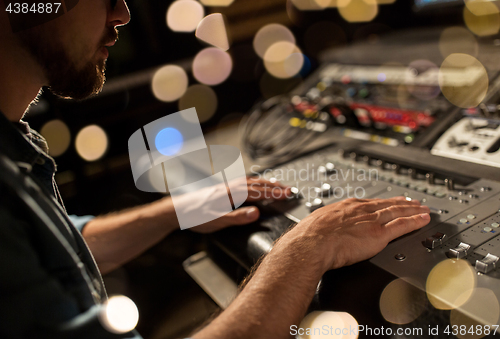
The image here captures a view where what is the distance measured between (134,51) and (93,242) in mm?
1137

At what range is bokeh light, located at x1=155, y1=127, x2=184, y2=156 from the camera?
1.28 m

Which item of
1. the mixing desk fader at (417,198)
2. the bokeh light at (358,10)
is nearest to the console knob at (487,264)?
the mixing desk fader at (417,198)

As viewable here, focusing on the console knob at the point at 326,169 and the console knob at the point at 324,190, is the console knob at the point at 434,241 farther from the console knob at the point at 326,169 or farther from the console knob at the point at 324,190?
the console knob at the point at 326,169

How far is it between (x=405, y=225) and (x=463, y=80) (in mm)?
662

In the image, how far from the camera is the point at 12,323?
41 cm


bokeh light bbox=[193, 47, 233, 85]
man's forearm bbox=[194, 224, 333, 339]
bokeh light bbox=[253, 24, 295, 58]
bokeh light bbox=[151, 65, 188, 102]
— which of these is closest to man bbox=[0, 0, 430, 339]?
man's forearm bbox=[194, 224, 333, 339]

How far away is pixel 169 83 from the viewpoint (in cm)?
180

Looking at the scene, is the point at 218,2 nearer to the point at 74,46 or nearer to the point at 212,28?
the point at 212,28

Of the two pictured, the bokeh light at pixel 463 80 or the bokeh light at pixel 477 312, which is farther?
the bokeh light at pixel 463 80

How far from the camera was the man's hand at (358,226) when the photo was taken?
0.63m

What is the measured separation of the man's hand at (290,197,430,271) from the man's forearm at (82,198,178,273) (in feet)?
1.58

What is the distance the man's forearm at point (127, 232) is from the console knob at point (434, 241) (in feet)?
2.19

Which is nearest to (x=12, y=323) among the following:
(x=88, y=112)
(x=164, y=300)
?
(x=164, y=300)

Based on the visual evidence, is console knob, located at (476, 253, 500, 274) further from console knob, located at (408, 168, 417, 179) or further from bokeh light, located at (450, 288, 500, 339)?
console knob, located at (408, 168, 417, 179)
